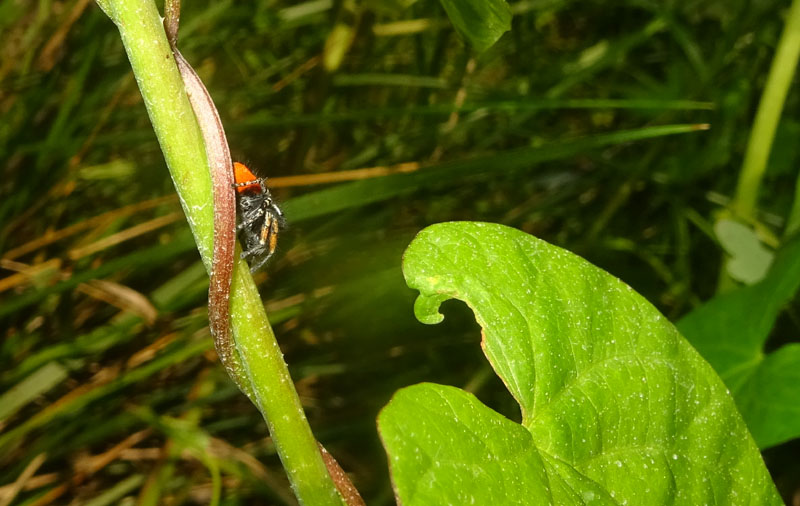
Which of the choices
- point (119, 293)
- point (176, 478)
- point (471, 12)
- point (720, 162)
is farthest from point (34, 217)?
point (720, 162)

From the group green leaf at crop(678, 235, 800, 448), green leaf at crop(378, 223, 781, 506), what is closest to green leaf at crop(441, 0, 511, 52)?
green leaf at crop(378, 223, 781, 506)

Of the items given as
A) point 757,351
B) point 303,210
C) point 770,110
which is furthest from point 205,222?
point 770,110

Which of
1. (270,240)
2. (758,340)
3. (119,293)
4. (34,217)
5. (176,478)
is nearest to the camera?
(270,240)

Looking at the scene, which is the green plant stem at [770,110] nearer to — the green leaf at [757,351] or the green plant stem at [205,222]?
the green leaf at [757,351]

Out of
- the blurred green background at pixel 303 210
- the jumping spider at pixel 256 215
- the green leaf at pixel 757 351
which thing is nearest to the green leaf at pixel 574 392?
the green leaf at pixel 757 351

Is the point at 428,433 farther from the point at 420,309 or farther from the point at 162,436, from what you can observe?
the point at 162,436

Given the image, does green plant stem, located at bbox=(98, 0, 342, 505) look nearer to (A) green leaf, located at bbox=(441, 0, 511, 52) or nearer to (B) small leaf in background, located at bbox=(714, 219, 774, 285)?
(A) green leaf, located at bbox=(441, 0, 511, 52)
